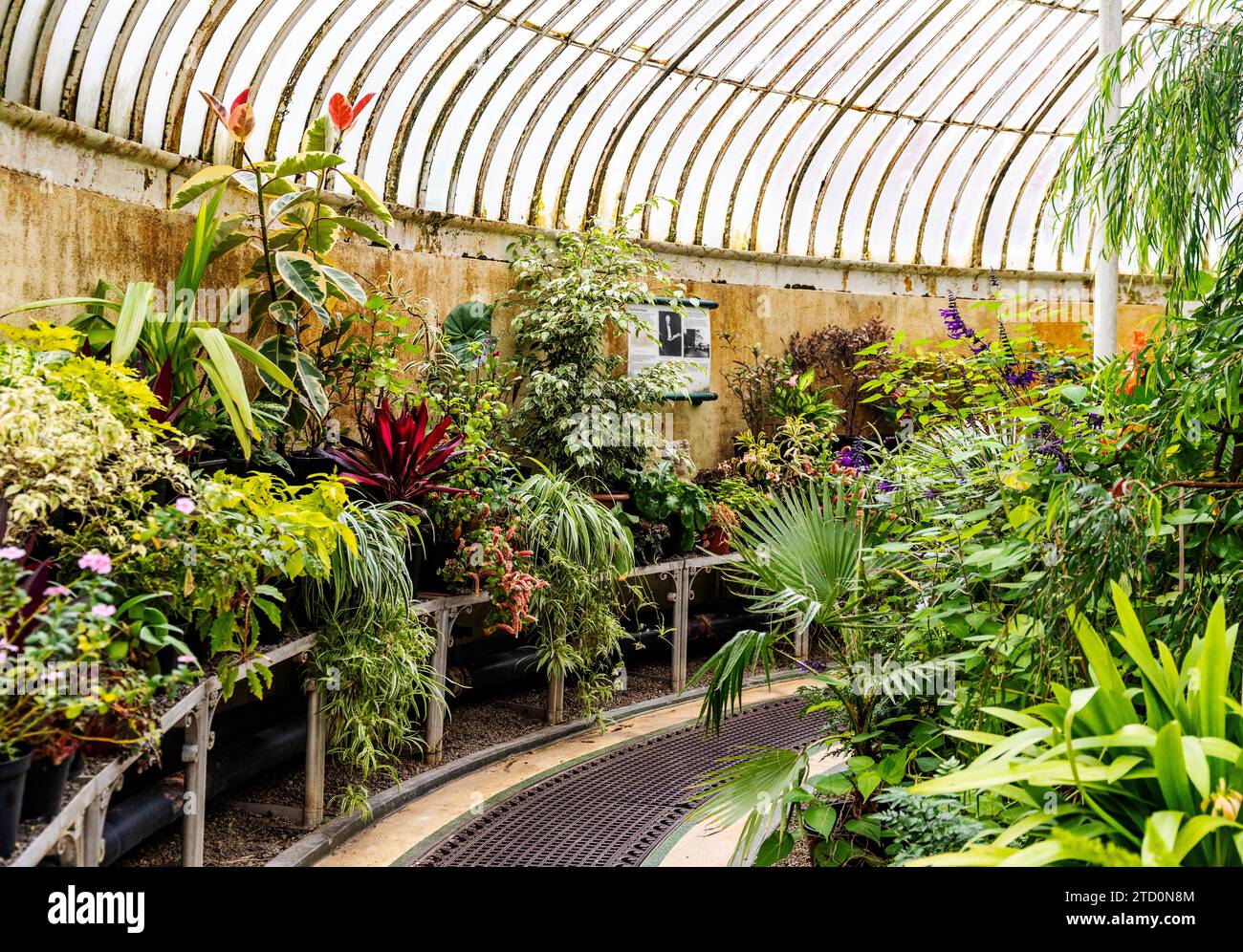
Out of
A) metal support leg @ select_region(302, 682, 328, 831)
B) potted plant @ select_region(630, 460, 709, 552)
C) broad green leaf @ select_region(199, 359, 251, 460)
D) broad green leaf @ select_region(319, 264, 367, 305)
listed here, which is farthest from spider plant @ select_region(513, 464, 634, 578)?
broad green leaf @ select_region(199, 359, 251, 460)

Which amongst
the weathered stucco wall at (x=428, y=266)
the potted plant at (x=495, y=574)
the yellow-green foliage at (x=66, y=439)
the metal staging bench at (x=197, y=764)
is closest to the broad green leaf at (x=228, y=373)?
the yellow-green foliage at (x=66, y=439)

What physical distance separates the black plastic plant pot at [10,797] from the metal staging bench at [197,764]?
0.11ft

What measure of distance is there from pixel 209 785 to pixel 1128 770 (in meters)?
3.37

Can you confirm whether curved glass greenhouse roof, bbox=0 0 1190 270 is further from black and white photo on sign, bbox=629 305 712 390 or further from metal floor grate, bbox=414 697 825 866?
metal floor grate, bbox=414 697 825 866

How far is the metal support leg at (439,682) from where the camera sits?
5012 millimetres

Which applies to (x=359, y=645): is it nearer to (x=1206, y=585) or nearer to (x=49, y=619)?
(x=49, y=619)

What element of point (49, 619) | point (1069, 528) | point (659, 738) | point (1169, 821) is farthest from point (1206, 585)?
point (659, 738)

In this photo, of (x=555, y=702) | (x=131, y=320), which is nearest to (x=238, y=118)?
(x=131, y=320)

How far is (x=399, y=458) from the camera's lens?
4.84 metres

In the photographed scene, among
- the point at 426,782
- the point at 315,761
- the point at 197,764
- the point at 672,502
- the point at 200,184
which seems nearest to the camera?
the point at 197,764

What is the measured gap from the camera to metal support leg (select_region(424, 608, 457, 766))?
16.4 ft

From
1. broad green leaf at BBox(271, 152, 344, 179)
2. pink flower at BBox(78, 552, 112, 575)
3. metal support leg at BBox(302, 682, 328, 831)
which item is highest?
broad green leaf at BBox(271, 152, 344, 179)

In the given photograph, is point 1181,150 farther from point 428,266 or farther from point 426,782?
point 428,266

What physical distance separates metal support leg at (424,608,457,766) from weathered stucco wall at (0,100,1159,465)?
6.62ft
